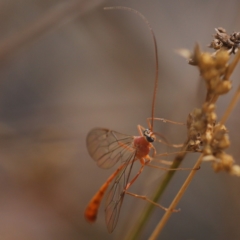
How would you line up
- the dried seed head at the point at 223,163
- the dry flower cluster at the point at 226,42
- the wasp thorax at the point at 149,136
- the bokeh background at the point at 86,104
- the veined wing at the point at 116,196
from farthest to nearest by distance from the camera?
1. the bokeh background at the point at 86,104
2. the wasp thorax at the point at 149,136
3. the veined wing at the point at 116,196
4. the dry flower cluster at the point at 226,42
5. the dried seed head at the point at 223,163

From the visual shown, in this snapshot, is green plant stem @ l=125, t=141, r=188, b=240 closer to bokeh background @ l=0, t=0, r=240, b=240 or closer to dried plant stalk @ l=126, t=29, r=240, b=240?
dried plant stalk @ l=126, t=29, r=240, b=240

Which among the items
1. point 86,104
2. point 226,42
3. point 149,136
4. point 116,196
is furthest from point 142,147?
point 86,104

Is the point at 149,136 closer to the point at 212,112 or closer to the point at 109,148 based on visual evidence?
the point at 109,148

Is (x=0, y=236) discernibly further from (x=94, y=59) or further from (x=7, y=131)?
(x=94, y=59)

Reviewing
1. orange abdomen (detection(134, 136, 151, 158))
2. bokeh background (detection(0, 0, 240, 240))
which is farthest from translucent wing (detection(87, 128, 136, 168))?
bokeh background (detection(0, 0, 240, 240))

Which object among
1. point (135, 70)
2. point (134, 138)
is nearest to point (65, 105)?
point (135, 70)

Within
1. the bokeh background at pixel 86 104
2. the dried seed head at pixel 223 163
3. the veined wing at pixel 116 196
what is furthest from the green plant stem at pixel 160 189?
the bokeh background at pixel 86 104

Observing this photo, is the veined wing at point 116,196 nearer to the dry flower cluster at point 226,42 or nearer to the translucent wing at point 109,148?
the translucent wing at point 109,148
